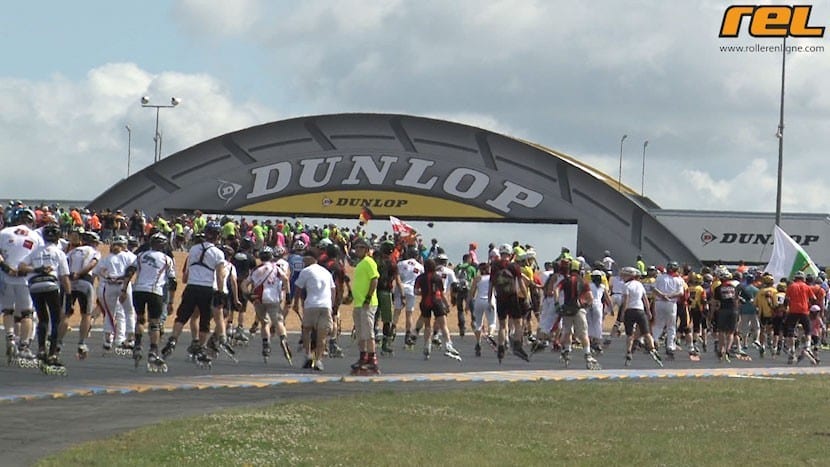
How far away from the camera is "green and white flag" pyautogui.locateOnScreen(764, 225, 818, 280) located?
3741 centimetres

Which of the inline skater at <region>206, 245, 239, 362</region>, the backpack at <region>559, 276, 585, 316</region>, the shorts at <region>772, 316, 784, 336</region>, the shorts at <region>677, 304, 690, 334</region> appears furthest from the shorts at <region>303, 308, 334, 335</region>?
the shorts at <region>772, 316, 784, 336</region>

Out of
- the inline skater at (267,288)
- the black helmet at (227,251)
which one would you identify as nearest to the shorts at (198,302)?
the inline skater at (267,288)

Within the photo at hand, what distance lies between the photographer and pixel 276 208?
70188mm

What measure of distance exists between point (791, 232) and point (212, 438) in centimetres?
6168

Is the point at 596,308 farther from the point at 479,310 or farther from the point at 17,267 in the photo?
the point at 17,267

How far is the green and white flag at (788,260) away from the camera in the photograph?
37.4m

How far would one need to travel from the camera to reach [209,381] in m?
19.6

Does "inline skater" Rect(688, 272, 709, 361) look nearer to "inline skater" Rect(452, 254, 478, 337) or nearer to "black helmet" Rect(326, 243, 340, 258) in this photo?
"inline skater" Rect(452, 254, 478, 337)

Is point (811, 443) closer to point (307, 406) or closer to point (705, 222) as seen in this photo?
point (307, 406)

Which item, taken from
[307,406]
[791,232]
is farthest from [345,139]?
[307,406]

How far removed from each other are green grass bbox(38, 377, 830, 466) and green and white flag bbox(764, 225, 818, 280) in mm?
17834

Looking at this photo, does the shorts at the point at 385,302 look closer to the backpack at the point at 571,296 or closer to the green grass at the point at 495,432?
the backpack at the point at 571,296

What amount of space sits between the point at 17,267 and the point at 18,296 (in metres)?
0.43

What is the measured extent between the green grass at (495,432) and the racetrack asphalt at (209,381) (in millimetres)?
712
